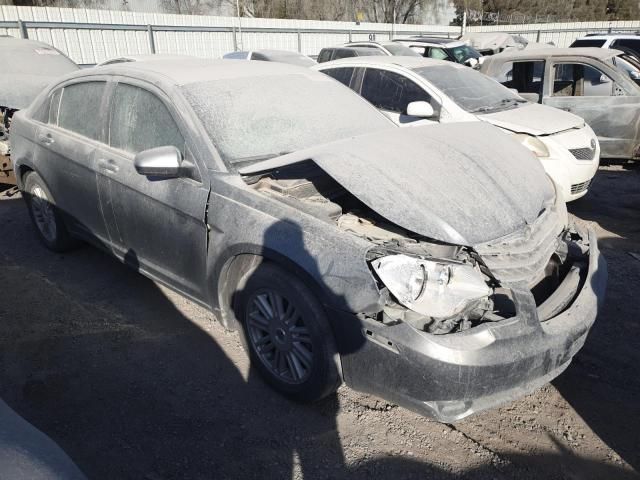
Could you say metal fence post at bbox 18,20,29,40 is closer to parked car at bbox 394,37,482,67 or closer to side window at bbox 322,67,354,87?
parked car at bbox 394,37,482,67

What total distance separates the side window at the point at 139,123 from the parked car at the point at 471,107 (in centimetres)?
313

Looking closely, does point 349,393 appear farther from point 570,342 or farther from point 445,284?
point 570,342

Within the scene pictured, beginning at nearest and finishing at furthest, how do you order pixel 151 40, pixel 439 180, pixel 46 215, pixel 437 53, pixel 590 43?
pixel 439 180 < pixel 46 215 < pixel 590 43 < pixel 437 53 < pixel 151 40

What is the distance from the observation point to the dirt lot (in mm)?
2479

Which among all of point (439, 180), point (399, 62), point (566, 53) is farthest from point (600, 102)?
point (439, 180)

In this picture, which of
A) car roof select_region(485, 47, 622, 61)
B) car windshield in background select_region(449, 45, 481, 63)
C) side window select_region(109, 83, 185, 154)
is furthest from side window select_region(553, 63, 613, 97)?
side window select_region(109, 83, 185, 154)

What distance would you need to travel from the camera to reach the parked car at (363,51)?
11433mm

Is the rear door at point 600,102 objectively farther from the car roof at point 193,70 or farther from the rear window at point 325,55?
the rear window at point 325,55

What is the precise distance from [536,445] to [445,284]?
987 millimetres

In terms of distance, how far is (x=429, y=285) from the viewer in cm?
240

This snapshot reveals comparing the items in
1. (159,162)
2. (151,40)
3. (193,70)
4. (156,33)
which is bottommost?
(159,162)

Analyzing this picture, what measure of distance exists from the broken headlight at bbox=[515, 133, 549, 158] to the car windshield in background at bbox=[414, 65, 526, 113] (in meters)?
0.60

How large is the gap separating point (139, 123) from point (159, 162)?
736 mm

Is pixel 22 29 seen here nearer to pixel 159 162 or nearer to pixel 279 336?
pixel 159 162
